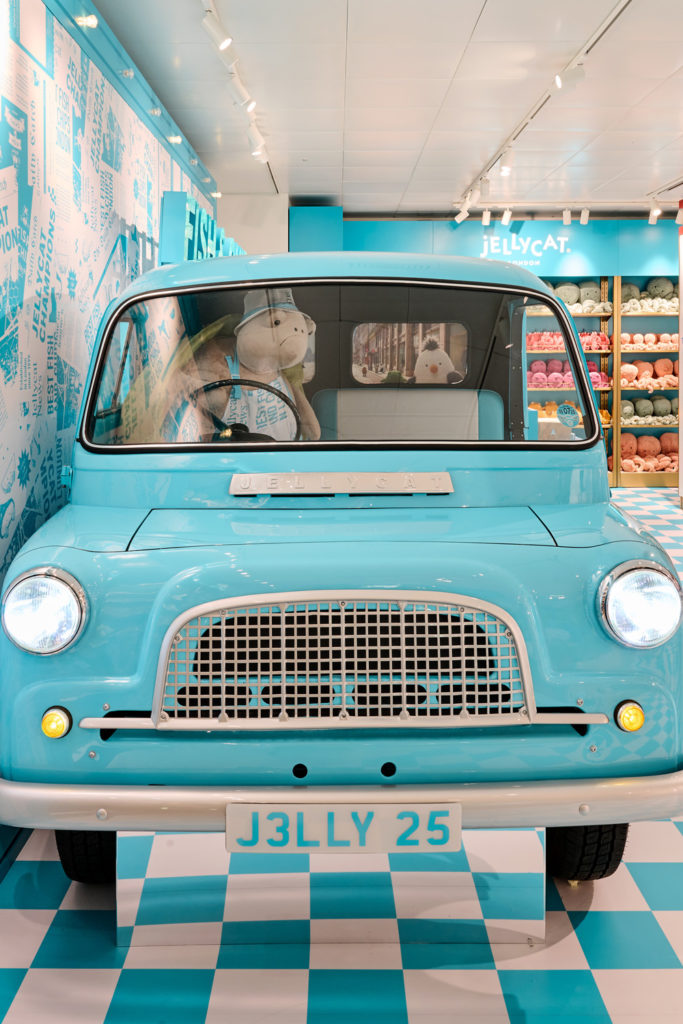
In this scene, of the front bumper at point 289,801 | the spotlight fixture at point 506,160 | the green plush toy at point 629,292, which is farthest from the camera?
the green plush toy at point 629,292

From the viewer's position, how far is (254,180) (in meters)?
9.59

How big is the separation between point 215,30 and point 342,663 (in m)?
4.54

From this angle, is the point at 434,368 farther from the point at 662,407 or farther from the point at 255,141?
the point at 662,407

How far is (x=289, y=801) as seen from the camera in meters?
1.76

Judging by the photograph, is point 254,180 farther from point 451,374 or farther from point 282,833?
point 282,833

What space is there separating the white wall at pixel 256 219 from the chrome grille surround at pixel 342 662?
9014 mm

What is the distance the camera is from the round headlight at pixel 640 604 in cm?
185

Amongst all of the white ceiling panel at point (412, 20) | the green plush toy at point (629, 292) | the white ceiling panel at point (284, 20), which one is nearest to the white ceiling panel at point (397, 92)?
the white ceiling panel at point (412, 20)

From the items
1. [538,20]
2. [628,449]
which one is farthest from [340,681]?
[628,449]

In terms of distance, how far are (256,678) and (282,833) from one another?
0.30m

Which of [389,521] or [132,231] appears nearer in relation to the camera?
[389,521]

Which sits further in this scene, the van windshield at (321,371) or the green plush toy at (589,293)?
the green plush toy at (589,293)

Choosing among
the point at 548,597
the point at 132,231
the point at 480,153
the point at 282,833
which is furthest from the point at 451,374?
the point at 480,153

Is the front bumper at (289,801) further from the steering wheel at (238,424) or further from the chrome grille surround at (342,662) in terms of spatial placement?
the steering wheel at (238,424)
